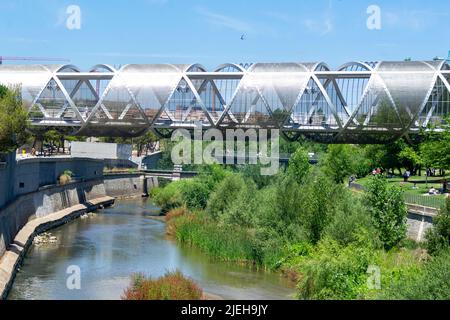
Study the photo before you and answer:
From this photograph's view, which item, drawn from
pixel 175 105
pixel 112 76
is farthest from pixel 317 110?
pixel 112 76

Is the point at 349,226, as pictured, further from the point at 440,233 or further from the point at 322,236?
the point at 440,233

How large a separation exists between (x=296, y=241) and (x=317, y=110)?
19.6 m

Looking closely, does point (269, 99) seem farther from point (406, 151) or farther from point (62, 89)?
point (62, 89)

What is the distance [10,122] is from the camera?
1452 inches

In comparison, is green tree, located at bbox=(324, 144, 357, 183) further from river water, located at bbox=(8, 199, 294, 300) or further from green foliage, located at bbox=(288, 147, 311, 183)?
river water, located at bbox=(8, 199, 294, 300)

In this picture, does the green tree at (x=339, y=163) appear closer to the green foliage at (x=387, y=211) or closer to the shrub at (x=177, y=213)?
the shrub at (x=177, y=213)

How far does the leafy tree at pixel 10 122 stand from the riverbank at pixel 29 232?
14.2 feet

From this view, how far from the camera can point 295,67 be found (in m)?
52.8

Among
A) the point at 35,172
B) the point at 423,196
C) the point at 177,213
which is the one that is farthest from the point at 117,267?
the point at 177,213

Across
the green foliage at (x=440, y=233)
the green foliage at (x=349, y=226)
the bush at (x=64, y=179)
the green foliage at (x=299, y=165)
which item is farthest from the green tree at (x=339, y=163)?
the green foliage at (x=440, y=233)

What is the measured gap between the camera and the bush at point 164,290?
24438mm

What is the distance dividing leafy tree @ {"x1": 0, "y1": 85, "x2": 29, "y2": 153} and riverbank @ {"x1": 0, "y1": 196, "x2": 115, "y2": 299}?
4332 millimetres

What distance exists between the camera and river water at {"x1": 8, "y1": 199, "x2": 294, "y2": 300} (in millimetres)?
29297

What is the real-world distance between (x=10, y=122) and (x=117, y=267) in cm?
836
